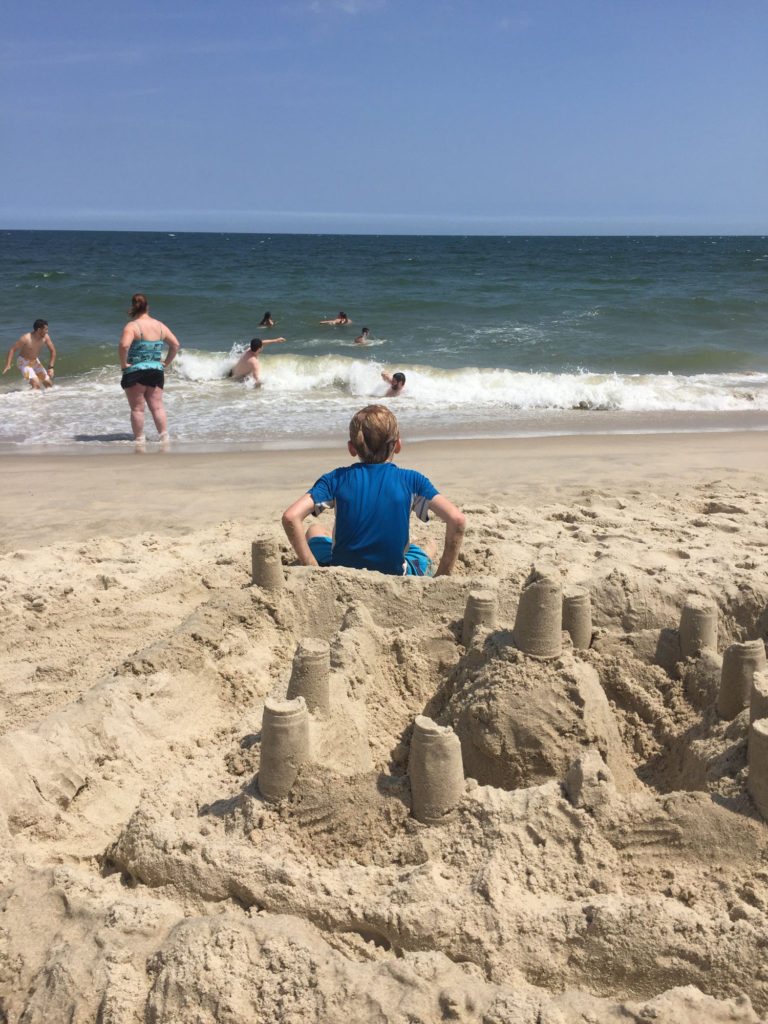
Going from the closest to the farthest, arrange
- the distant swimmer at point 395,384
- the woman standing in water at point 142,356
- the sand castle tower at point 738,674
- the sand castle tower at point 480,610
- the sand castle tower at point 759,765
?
the sand castle tower at point 759,765, the sand castle tower at point 738,674, the sand castle tower at point 480,610, the woman standing in water at point 142,356, the distant swimmer at point 395,384

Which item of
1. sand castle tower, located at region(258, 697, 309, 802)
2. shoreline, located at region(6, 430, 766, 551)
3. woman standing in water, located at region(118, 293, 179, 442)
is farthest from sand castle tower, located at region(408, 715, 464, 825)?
woman standing in water, located at region(118, 293, 179, 442)

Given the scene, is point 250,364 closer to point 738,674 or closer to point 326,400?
point 326,400

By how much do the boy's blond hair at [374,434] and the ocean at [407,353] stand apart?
513cm

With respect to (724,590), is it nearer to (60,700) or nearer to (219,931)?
(219,931)

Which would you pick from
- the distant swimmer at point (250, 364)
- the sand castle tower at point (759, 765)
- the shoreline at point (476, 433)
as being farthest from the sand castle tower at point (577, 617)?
the distant swimmer at point (250, 364)

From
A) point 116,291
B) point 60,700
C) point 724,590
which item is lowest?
point 60,700

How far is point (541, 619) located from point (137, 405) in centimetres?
667

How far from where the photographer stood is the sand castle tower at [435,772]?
7.00 ft

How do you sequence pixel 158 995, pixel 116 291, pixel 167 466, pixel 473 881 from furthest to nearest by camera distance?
pixel 116 291 < pixel 167 466 < pixel 473 881 < pixel 158 995

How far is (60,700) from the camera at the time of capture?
3.28 m

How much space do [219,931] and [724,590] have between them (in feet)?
7.85

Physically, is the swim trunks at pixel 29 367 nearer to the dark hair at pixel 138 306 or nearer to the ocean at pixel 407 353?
the ocean at pixel 407 353

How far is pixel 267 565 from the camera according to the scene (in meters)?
3.33

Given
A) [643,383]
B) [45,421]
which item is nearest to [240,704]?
[45,421]
